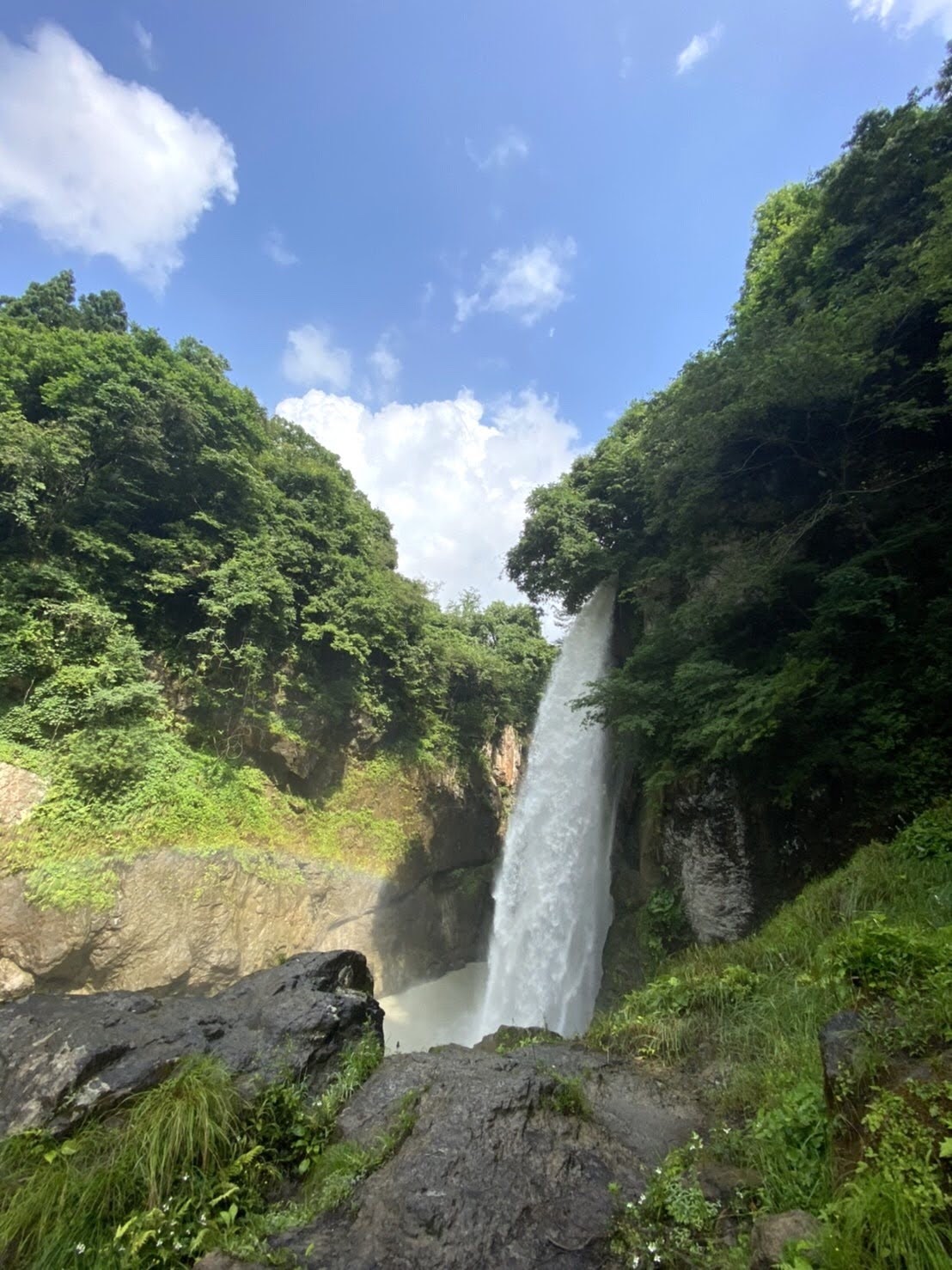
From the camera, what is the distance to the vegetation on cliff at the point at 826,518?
6535 millimetres

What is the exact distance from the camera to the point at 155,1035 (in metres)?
4.34

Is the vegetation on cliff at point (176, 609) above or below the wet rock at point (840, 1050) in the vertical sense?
above

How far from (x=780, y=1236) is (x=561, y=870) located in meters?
12.4

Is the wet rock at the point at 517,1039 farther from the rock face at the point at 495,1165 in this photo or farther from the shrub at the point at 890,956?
the shrub at the point at 890,956

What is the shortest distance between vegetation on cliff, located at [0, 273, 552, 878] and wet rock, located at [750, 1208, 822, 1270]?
37.6 feet

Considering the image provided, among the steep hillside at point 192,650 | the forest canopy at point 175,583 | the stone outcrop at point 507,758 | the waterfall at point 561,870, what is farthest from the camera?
the stone outcrop at point 507,758

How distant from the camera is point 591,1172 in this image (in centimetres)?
302

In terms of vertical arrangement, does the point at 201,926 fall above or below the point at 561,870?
above

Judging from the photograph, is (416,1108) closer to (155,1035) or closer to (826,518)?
(155,1035)

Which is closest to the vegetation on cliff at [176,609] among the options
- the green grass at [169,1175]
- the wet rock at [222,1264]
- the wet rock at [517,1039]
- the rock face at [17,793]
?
the rock face at [17,793]

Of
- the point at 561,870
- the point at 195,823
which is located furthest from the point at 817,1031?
the point at 195,823

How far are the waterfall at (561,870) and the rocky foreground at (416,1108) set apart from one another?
7.62m

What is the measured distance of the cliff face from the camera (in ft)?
30.0

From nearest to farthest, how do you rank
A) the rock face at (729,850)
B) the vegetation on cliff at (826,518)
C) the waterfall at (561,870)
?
1. the vegetation on cliff at (826,518)
2. the rock face at (729,850)
3. the waterfall at (561,870)
